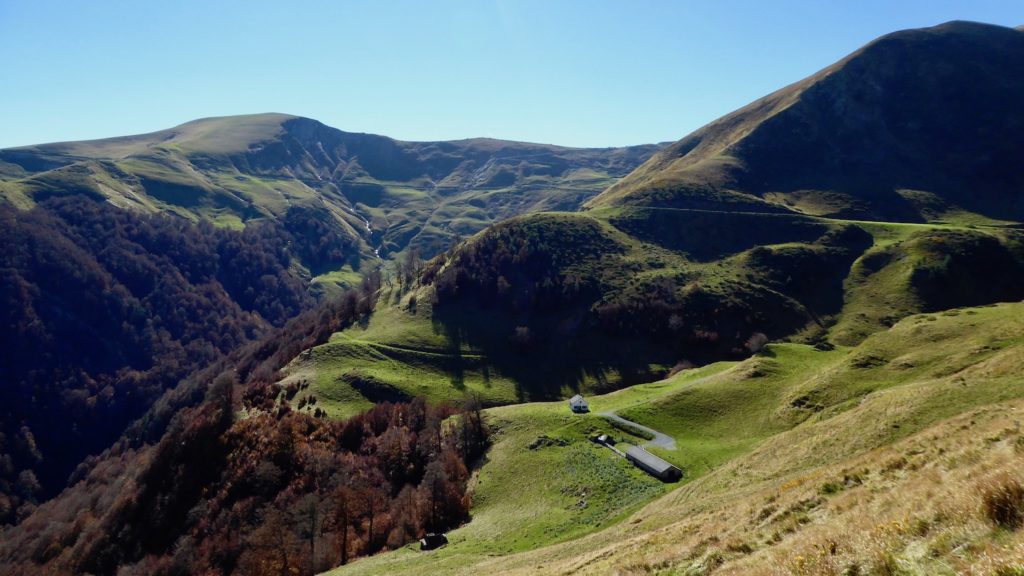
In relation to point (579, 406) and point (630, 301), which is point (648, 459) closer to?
point (579, 406)

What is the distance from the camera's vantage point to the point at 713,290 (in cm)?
15188

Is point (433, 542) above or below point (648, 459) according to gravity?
below

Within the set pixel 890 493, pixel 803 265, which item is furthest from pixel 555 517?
pixel 803 265

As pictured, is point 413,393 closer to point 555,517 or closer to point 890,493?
point 555,517

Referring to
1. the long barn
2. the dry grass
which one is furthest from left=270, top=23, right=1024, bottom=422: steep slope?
the dry grass

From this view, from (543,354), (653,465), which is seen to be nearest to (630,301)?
(543,354)

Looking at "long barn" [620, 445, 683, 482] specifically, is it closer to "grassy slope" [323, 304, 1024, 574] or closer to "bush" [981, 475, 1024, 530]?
"grassy slope" [323, 304, 1024, 574]

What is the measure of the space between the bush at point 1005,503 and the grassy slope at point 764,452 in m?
0.55

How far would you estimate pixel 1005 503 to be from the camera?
14555 millimetres

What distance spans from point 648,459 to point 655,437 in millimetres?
11000

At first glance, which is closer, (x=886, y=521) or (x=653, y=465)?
(x=886, y=521)

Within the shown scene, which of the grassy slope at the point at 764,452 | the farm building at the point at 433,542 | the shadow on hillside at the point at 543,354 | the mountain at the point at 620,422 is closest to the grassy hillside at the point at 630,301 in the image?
the shadow on hillside at the point at 543,354

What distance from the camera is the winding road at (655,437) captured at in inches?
2790

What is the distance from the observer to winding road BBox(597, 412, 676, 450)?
70875 mm
